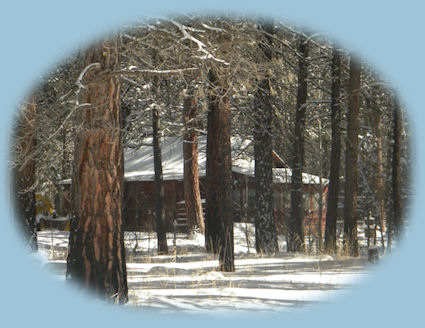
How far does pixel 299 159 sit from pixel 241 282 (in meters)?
7.42

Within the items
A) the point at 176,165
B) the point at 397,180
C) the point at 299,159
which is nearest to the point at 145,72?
the point at 397,180

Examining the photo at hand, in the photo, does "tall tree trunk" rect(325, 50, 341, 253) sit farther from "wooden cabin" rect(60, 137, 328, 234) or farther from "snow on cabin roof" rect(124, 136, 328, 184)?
"wooden cabin" rect(60, 137, 328, 234)

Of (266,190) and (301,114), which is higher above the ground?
(301,114)

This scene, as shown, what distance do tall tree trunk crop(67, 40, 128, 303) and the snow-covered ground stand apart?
647mm

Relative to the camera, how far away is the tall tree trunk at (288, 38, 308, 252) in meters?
16.9

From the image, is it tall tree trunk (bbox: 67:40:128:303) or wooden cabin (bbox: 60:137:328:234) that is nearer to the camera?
tall tree trunk (bbox: 67:40:128:303)

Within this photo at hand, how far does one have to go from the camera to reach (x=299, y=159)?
55.9ft

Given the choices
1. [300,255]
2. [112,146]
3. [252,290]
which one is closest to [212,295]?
[252,290]

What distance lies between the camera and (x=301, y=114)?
55.9ft

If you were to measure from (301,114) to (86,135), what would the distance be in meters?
9.88

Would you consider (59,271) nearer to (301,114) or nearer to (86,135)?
(86,135)

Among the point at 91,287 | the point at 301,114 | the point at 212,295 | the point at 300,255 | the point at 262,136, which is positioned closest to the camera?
the point at 91,287

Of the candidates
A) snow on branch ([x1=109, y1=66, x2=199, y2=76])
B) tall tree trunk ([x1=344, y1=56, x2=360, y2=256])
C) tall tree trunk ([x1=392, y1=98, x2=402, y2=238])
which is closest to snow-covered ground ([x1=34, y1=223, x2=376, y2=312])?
tall tree trunk ([x1=344, y1=56, x2=360, y2=256])

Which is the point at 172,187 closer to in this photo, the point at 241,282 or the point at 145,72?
the point at 241,282
